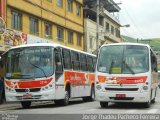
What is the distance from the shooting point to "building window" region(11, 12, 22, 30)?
107ft

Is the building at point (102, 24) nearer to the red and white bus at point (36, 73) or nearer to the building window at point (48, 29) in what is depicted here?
the building window at point (48, 29)

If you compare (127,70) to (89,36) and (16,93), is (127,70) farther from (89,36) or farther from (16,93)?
(89,36)

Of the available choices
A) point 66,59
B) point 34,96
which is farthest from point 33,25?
point 34,96

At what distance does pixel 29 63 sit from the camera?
71.2 feet

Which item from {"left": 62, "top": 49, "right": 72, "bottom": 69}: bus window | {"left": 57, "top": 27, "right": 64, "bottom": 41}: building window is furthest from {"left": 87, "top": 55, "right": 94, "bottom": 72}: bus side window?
{"left": 57, "top": 27, "right": 64, "bottom": 41}: building window

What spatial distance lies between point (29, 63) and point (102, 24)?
128 feet

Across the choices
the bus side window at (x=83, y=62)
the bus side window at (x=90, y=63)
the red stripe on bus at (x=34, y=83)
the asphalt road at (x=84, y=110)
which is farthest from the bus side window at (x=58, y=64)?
the bus side window at (x=90, y=63)

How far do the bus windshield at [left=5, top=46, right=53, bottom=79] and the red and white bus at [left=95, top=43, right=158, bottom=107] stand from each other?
2556 millimetres

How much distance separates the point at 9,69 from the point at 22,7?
12.3m

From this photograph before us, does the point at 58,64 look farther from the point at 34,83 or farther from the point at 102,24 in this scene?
the point at 102,24

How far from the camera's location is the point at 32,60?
856 inches

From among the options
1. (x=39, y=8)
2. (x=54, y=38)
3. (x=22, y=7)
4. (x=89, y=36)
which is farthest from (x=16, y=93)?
(x=89, y=36)

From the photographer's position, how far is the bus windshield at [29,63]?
21.5m

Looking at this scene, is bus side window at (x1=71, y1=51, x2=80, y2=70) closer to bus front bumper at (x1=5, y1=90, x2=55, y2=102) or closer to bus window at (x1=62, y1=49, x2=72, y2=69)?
bus window at (x1=62, y1=49, x2=72, y2=69)
